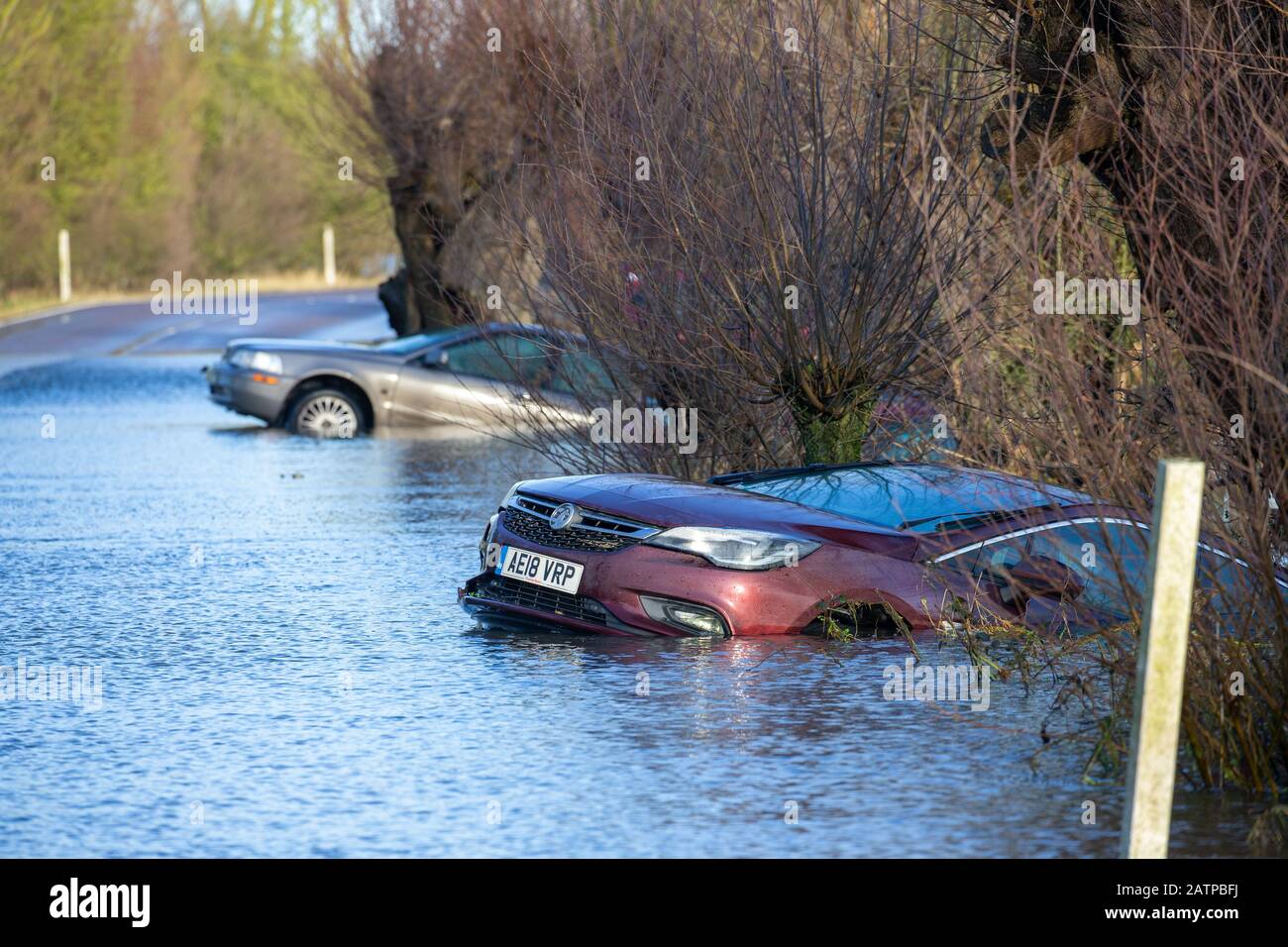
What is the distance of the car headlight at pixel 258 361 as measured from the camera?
24.1 meters

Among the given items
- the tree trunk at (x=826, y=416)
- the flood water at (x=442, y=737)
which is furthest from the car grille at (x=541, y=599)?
the tree trunk at (x=826, y=416)

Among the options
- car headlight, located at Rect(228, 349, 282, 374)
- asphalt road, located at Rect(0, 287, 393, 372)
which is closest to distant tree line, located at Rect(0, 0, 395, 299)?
asphalt road, located at Rect(0, 287, 393, 372)

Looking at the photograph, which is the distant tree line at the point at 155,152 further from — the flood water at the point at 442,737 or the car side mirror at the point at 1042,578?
the car side mirror at the point at 1042,578

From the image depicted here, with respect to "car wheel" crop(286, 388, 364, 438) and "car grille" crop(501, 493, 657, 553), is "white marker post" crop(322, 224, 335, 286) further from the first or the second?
"car grille" crop(501, 493, 657, 553)

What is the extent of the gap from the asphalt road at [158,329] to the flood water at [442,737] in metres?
25.5

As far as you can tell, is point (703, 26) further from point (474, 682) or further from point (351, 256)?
point (351, 256)

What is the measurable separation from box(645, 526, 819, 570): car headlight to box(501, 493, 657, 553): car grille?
0.13 m

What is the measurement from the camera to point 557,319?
15781mm

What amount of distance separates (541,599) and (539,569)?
0.50 feet

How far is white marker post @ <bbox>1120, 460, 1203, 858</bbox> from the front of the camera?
18.7 feet

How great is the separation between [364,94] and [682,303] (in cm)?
2215

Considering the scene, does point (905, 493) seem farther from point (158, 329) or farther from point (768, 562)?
point (158, 329)
